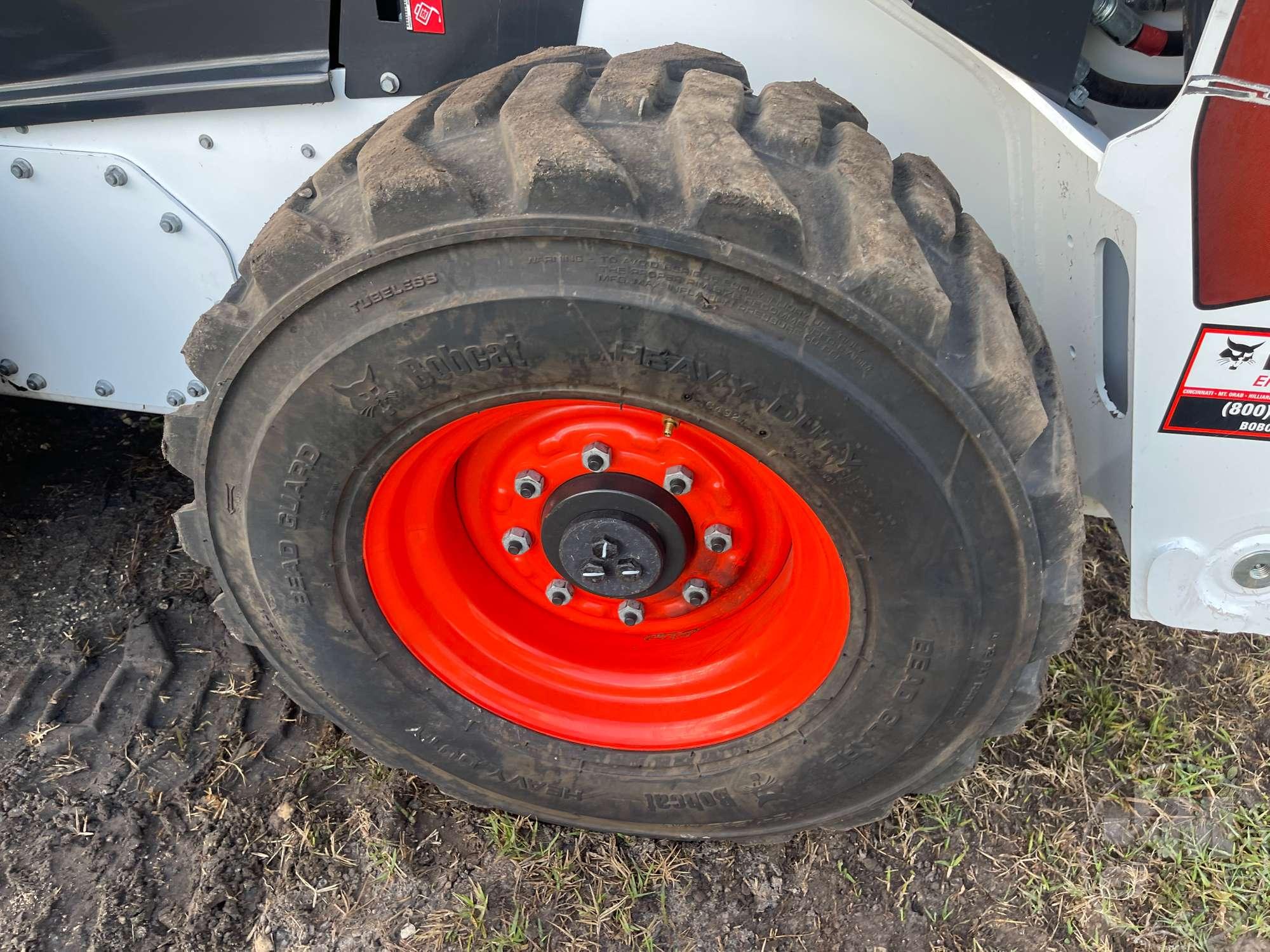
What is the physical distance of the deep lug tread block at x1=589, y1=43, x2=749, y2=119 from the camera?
1465 millimetres

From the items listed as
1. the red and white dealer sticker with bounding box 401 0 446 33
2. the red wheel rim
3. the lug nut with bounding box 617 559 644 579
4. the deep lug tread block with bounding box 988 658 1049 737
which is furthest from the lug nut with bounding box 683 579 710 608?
the red and white dealer sticker with bounding box 401 0 446 33

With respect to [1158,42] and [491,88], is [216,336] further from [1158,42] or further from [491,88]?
[1158,42]

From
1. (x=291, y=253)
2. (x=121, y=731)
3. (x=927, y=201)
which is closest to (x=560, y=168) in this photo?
(x=291, y=253)

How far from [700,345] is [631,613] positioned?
2.41ft

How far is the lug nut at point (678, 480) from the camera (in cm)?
166

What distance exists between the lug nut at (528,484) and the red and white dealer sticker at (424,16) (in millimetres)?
831

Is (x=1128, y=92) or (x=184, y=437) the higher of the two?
(x=1128, y=92)

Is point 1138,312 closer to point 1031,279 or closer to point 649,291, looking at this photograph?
point 1031,279

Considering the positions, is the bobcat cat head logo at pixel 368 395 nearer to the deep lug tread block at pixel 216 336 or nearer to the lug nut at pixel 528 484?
the deep lug tread block at pixel 216 336

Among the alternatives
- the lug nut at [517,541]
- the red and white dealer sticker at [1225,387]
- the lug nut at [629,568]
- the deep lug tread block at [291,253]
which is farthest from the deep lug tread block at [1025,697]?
the deep lug tread block at [291,253]

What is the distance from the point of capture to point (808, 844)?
2.08 m

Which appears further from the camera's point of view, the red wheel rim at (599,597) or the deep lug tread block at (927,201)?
the red wheel rim at (599,597)

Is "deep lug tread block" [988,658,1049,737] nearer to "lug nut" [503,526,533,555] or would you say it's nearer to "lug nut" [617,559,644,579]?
"lug nut" [617,559,644,579]

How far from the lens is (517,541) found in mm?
1857
